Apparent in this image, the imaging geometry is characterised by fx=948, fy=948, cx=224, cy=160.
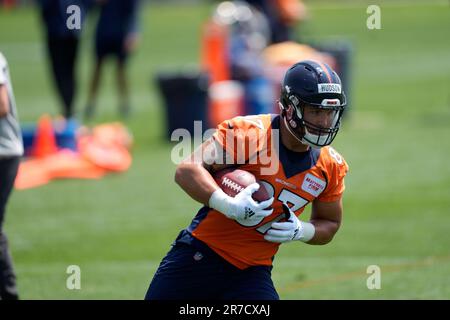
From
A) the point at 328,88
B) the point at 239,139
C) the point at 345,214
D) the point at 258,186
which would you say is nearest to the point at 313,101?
the point at 328,88

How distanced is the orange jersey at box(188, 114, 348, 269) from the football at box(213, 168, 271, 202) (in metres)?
0.07

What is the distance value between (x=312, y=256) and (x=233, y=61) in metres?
7.48

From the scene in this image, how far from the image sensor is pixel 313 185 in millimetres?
6039

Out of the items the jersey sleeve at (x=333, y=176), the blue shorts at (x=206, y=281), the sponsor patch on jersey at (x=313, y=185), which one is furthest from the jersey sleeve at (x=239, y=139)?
the blue shorts at (x=206, y=281)

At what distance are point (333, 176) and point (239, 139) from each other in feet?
2.28

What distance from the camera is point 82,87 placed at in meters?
21.6

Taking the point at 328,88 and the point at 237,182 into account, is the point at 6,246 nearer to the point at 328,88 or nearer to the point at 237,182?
the point at 237,182

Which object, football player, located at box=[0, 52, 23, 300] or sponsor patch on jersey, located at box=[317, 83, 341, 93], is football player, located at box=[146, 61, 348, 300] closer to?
sponsor patch on jersey, located at box=[317, 83, 341, 93]

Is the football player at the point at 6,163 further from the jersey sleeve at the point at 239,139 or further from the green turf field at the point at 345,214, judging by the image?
the jersey sleeve at the point at 239,139

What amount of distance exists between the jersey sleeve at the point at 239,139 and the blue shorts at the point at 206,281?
0.63m

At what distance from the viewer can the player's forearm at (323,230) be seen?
616 cm

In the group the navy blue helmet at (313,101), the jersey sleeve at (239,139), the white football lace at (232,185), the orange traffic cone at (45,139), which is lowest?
the orange traffic cone at (45,139)

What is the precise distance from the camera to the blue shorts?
593 centimetres

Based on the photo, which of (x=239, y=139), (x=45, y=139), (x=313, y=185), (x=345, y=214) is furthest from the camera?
(x=45, y=139)
